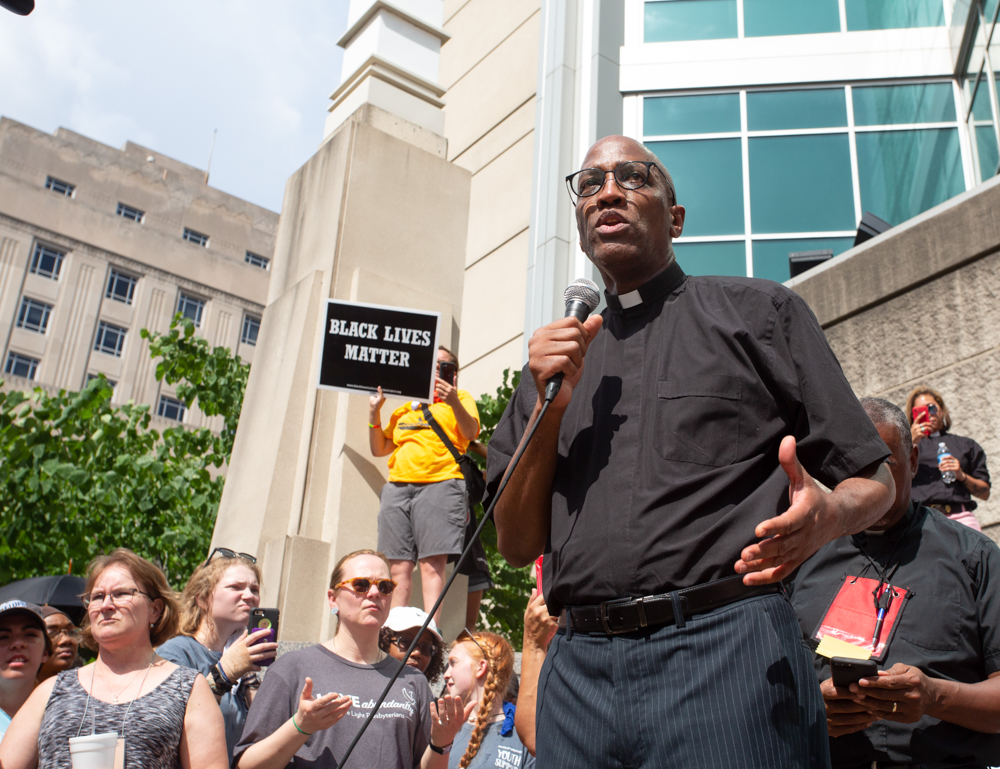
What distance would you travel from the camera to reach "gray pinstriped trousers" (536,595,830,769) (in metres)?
1.92

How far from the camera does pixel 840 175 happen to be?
1298 centimetres

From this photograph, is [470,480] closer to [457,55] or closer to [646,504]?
[646,504]

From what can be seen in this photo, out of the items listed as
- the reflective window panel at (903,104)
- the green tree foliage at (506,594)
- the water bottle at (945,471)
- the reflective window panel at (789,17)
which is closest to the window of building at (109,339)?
the reflective window panel at (789,17)

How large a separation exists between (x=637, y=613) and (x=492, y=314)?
35.7 feet

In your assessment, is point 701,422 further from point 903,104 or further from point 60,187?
point 60,187

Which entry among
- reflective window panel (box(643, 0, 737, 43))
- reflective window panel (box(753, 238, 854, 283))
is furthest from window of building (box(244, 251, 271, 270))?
reflective window panel (box(753, 238, 854, 283))

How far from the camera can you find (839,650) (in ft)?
9.91

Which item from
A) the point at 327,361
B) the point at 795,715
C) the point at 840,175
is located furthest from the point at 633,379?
the point at 840,175

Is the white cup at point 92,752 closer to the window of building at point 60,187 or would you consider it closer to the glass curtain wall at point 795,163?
the glass curtain wall at point 795,163

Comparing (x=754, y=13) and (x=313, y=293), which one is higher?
(x=754, y=13)

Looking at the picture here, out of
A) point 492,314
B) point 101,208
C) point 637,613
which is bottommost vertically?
point 637,613

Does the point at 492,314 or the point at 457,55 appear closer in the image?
the point at 492,314

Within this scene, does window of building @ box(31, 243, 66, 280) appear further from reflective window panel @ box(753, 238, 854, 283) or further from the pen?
the pen

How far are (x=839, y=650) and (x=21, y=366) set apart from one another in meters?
56.4
